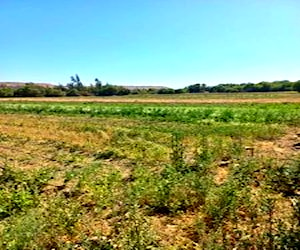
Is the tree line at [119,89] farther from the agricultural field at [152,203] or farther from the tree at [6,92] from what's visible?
the agricultural field at [152,203]

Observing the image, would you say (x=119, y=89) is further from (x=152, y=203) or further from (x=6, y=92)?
(x=152, y=203)

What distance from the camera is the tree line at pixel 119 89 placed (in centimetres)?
9412

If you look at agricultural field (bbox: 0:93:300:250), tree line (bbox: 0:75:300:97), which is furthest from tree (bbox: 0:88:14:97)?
agricultural field (bbox: 0:93:300:250)

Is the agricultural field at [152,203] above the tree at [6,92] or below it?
above

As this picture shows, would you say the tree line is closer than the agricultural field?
No

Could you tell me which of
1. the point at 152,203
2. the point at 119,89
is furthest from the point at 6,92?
the point at 152,203

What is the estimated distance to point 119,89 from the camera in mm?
103188

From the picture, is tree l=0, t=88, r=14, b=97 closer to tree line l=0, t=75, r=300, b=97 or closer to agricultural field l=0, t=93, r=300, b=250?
tree line l=0, t=75, r=300, b=97

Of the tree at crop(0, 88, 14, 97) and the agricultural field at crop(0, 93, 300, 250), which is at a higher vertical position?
the agricultural field at crop(0, 93, 300, 250)

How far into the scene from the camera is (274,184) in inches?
296

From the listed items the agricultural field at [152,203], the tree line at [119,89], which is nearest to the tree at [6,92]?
the tree line at [119,89]

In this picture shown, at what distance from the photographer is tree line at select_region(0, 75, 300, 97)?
9412 centimetres

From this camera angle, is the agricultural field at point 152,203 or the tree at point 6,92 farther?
the tree at point 6,92

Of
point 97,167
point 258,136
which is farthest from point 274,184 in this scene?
point 258,136
